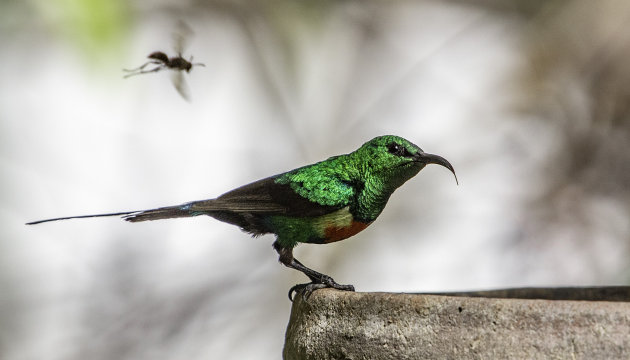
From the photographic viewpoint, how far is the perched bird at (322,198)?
2.87m

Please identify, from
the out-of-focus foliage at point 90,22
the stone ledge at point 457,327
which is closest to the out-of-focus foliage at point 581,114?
the out-of-focus foliage at point 90,22

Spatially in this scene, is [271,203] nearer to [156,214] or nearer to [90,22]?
[156,214]

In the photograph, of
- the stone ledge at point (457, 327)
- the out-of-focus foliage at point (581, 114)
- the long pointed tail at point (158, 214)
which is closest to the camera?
the stone ledge at point (457, 327)

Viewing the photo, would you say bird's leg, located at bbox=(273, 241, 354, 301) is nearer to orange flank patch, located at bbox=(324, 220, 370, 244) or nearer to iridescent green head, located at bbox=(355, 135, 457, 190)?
orange flank patch, located at bbox=(324, 220, 370, 244)

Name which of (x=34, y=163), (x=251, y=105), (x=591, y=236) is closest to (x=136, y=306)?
(x=34, y=163)

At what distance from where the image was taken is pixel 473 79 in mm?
6090

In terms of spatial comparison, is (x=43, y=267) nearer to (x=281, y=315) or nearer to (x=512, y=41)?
(x=281, y=315)

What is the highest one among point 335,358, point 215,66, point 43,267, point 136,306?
point 215,66

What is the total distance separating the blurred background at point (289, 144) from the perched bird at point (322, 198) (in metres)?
2.41

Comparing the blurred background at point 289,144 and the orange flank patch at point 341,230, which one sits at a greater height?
the blurred background at point 289,144

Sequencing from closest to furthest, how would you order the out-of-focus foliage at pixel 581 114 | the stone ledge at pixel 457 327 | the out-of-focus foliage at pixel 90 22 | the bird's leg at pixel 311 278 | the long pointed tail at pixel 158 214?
1. the stone ledge at pixel 457 327
2. the bird's leg at pixel 311 278
3. the long pointed tail at pixel 158 214
4. the out-of-focus foliage at pixel 90 22
5. the out-of-focus foliage at pixel 581 114

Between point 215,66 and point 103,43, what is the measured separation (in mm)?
772

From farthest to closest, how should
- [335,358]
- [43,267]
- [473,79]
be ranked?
1. [473,79]
2. [43,267]
3. [335,358]

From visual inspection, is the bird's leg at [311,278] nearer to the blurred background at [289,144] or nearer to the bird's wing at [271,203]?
the bird's wing at [271,203]
